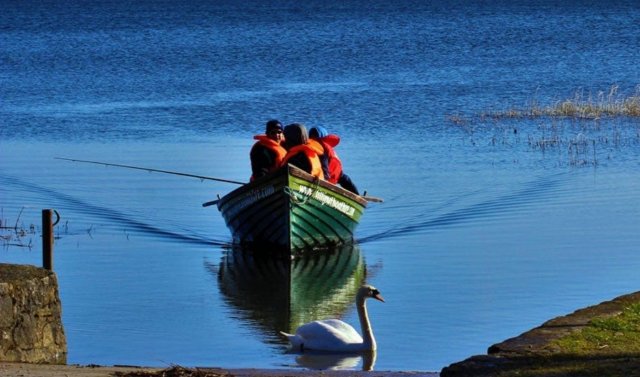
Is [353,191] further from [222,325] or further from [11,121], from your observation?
[11,121]

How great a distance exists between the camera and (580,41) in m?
63.4

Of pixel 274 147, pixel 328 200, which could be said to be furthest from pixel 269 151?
pixel 328 200

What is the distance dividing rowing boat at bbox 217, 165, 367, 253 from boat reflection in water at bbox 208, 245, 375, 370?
196mm

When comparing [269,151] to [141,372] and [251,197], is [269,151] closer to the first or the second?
[251,197]

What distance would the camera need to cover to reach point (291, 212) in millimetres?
19344

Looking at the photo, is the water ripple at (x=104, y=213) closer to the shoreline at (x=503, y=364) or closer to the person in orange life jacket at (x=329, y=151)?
the person in orange life jacket at (x=329, y=151)

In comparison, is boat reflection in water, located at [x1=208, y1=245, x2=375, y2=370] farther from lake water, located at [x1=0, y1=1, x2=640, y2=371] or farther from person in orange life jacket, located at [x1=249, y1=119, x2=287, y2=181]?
person in orange life jacket, located at [x1=249, y1=119, x2=287, y2=181]

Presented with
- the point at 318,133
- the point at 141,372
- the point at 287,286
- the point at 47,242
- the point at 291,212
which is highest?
the point at 318,133

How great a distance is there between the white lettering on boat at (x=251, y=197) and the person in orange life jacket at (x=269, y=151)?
9.5 inches

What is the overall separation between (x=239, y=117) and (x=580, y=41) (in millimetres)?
31394

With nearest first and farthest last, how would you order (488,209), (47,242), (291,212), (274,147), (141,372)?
(141,372)
(47,242)
(291,212)
(274,147)
(488,209)

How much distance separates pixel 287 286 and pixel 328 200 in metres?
1.86

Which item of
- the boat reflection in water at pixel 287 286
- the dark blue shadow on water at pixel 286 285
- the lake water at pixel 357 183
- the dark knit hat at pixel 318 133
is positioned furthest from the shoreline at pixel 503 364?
the dark knit hat at pixel 318 133

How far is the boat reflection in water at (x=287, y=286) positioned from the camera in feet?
53.5
